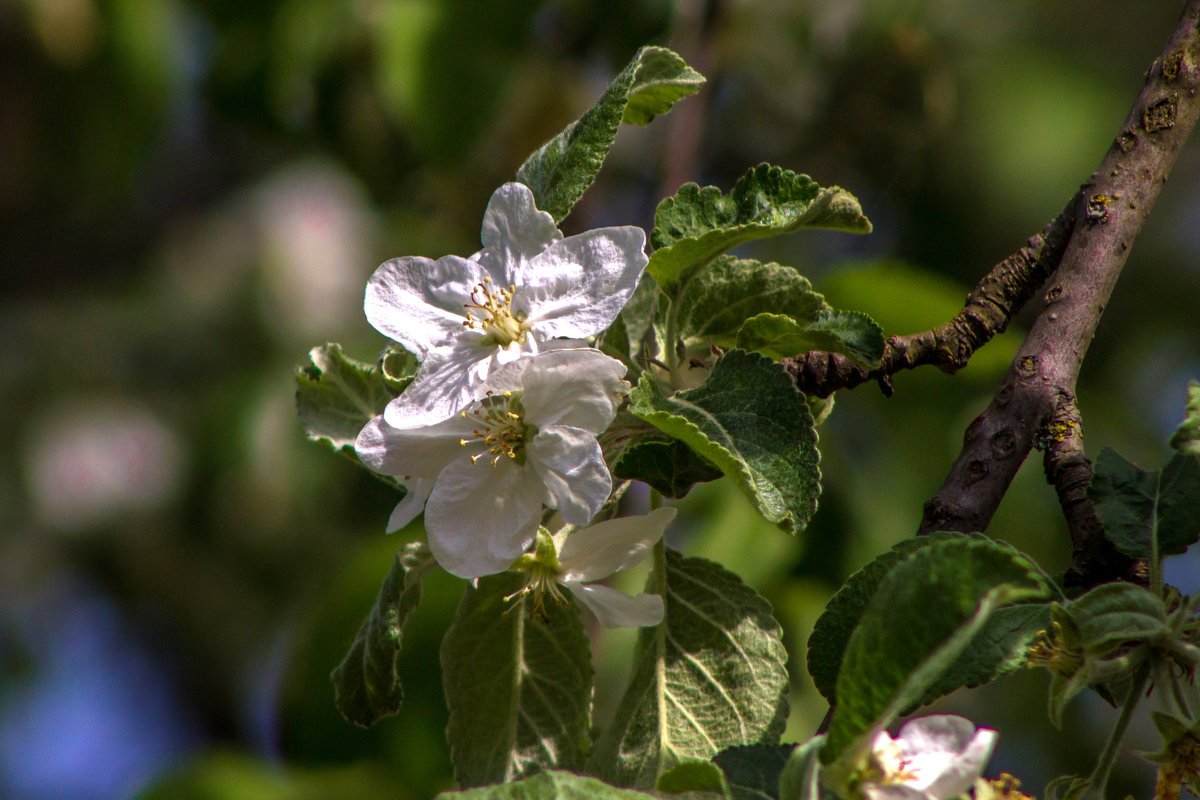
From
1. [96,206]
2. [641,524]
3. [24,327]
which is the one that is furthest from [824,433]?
[24,327]

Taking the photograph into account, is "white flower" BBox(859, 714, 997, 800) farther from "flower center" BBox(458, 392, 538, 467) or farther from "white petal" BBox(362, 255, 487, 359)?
"white petal" BBox(362, 255, 487, 359)

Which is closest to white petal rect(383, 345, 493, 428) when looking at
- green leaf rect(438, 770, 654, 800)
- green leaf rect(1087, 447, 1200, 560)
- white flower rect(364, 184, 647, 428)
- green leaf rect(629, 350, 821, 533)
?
white flower rect(364, 184, 647, 428)

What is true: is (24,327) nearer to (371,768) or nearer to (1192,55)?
(371,768)

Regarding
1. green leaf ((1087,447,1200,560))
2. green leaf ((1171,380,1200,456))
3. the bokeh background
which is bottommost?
the bokeh background

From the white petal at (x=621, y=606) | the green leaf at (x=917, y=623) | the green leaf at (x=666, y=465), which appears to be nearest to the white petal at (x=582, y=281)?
the green leaf at (x=666, y=465)

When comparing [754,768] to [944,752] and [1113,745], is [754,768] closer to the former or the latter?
[944,752]

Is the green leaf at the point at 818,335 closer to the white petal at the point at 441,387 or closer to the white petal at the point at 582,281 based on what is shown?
the white petal at the point at 582,281

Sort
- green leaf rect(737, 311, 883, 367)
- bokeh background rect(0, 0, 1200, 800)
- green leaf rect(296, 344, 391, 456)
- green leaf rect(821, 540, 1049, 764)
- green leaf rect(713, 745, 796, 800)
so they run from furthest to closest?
bokeh background rect(0, 0, 1200, 800) → green leaf rect(296, 344, 391, 456) → green leaf rect(737, 311, 883, 367) → green leaf rect(713, 745, 796, 800) → green leaf rect(821, 540, 1049, 764)

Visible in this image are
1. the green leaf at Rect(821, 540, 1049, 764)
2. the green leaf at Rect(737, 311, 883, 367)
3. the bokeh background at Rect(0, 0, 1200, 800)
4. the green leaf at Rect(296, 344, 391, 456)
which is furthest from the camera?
the bokeh background at Rect(0, 0, 1200, 800)
